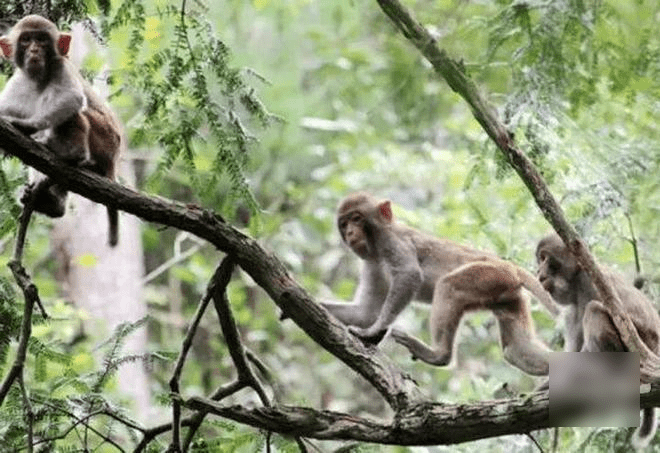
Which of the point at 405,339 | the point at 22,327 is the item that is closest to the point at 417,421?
the point at 22,327

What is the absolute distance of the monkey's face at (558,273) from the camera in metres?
7.10

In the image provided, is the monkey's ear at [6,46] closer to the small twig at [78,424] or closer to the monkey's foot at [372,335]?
the small twig at [78,424]

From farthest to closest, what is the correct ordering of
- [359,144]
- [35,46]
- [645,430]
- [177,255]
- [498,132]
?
[359,144] < [177,255] < [645,430] < [35,46] < [498,132]

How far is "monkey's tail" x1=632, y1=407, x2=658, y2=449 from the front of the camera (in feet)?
21.0

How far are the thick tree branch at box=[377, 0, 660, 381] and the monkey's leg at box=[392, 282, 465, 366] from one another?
213 centimetres

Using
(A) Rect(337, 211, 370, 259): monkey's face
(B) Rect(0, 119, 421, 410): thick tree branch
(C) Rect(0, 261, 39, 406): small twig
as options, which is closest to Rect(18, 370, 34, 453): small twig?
(C) Rect(0, 261, 39, 406): small twig

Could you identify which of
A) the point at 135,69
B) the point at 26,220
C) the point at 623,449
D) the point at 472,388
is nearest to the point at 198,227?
the point at 26,220

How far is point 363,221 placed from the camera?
8.40 meters

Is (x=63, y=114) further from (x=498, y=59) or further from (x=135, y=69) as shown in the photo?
(x=498, y=59)

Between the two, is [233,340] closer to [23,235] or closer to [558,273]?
[23,235]

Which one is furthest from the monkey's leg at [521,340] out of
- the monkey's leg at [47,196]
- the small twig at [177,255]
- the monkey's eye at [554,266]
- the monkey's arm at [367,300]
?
the small twig at [177,255]

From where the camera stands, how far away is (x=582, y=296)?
707 centimetres

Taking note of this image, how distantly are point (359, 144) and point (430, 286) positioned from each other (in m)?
8.90

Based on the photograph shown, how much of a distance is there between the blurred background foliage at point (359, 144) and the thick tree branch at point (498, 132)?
0.32 feet
